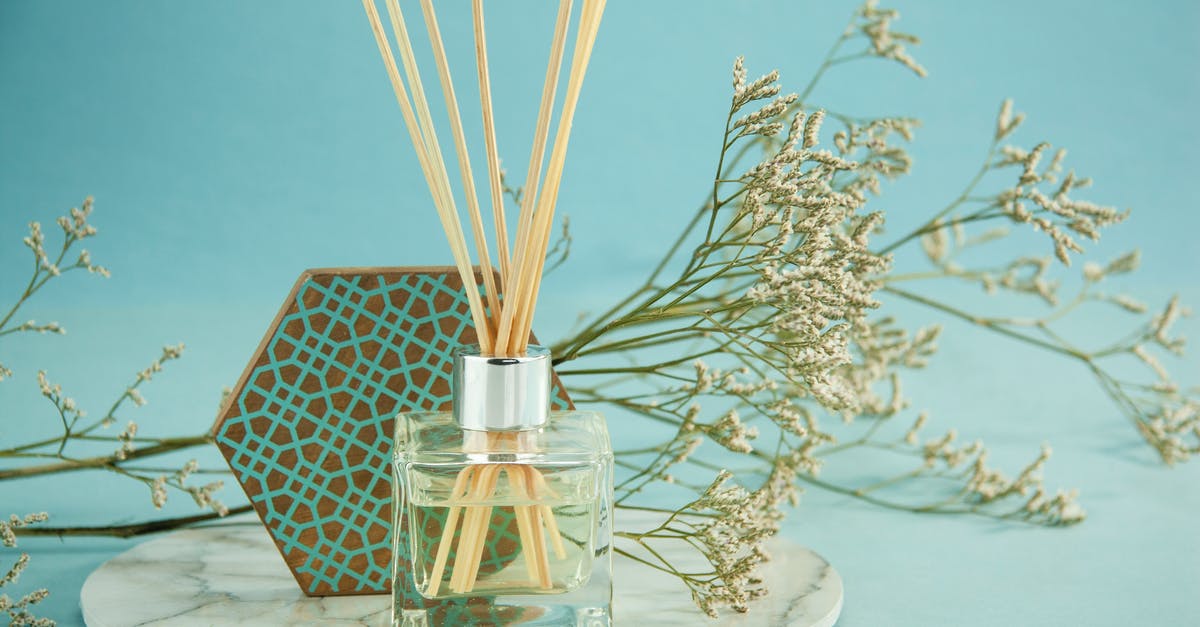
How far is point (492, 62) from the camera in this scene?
2264 mm

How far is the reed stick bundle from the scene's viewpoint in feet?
2.39

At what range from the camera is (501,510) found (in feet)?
2.52

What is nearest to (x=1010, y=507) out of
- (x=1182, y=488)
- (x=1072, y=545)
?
(x=1072, y=545)

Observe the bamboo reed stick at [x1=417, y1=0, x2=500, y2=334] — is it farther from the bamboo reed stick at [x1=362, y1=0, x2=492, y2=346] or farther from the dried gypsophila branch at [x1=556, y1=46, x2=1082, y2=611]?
the dried gypsophila branch at [x1=556, y1=46, x2=1082, y2=611]

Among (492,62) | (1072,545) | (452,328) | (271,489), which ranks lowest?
(1072,545)

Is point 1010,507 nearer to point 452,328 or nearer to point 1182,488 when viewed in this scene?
point 1182,488

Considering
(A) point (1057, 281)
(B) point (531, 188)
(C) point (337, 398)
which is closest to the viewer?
(B) point (531, 188)

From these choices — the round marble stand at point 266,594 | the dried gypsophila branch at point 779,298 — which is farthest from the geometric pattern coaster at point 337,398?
the dried gypsophila branch at point 779,298

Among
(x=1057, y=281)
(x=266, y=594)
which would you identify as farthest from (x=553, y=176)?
(x=1057, y=281)

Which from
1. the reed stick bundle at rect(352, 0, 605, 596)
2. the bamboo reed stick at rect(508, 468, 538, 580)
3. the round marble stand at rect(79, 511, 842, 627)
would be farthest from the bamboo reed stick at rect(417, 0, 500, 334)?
the round marble stand at rect(79, 511, 842, 627)

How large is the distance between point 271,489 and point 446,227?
0.84 ft

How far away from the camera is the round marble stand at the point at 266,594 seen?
836 mm

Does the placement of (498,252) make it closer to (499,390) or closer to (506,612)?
(499,390)

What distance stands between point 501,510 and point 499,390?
0.08 m
